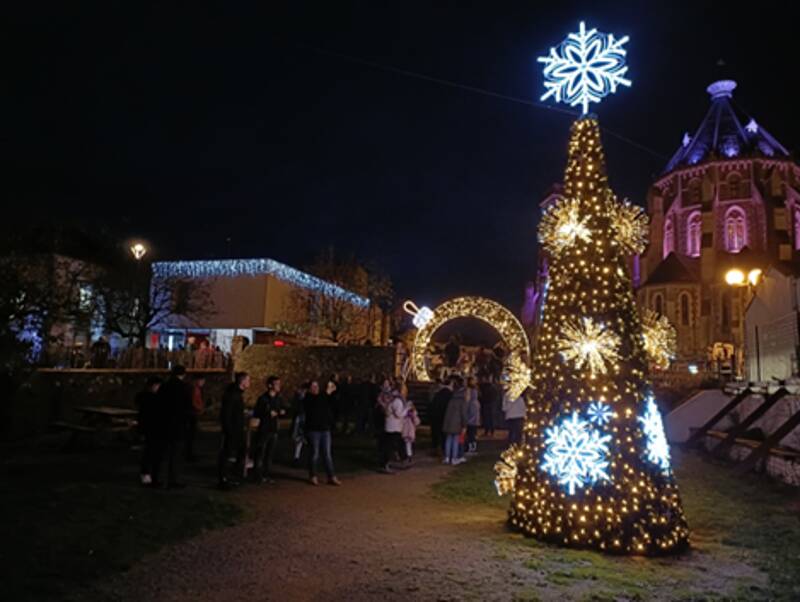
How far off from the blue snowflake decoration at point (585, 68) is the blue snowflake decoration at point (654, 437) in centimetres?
404

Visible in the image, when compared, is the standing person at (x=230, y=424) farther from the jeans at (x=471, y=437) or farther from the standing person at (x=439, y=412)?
the jeans at (x=471, y=437)

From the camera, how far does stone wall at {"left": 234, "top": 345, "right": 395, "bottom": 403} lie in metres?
27.8

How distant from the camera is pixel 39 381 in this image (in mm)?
16516

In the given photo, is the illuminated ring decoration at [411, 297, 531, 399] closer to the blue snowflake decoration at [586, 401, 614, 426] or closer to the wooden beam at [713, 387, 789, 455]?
the wooden beam at [713, 387, 789, 455]

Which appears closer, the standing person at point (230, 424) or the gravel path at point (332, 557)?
the gravel path at point (332, 557)

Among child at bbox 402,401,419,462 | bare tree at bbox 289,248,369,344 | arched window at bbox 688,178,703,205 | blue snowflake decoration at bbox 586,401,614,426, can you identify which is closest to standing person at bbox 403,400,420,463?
child at bbox 402,401,419,462

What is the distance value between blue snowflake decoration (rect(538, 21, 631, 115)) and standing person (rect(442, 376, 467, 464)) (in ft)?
22.8

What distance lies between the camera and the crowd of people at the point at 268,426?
30.8 ft

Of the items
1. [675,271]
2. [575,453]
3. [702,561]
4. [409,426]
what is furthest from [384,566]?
[675,271]

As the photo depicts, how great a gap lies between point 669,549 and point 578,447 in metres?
1.47

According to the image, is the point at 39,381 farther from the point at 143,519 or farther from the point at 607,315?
the point at 607,315

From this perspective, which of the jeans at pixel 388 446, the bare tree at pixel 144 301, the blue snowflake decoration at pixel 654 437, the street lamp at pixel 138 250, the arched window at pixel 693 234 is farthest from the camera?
the arched window at pixel 693 234

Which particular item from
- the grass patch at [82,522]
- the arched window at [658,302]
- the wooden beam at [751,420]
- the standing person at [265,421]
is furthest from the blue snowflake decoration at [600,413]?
the arched window at [658,302]

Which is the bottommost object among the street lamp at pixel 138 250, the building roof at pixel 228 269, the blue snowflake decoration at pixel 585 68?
the blue snowflake decoration at pixel 585 68
